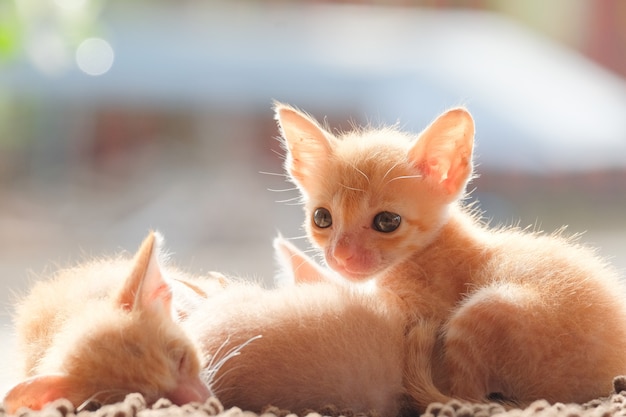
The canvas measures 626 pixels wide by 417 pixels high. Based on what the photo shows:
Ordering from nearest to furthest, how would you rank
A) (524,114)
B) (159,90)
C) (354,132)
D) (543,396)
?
1. (543,396)
2. (354,132)
3. (524,114)
4. (159,90)

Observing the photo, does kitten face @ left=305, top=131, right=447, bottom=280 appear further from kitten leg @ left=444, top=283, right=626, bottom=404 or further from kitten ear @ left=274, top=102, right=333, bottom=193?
kitten leg @ left=444, top=283, right=626, bottom=404

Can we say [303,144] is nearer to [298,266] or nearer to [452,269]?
[298,266]

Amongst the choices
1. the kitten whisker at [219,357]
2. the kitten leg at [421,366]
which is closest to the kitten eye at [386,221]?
the kitten leg at [421,366]

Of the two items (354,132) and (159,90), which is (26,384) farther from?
(159,90)

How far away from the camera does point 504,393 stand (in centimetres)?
115

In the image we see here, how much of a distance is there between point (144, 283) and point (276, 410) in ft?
0.89

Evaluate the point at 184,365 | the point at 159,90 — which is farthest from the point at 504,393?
the point at 159,90

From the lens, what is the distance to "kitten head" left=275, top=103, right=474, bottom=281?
4.47ft

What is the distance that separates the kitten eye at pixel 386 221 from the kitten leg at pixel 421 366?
8.9 inches

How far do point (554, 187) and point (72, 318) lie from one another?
8.37 ft

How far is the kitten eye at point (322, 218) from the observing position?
144 centimetres

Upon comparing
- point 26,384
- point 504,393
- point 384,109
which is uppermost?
point 384,109

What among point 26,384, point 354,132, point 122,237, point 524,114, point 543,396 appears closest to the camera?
point 26,384

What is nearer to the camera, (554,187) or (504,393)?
(504,393)
